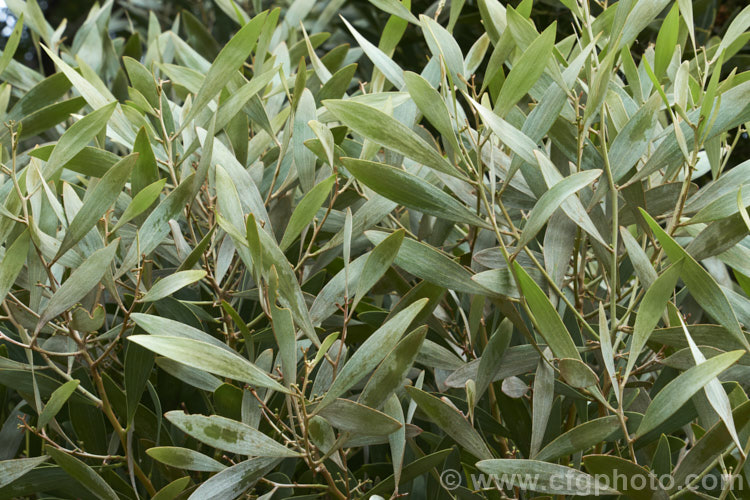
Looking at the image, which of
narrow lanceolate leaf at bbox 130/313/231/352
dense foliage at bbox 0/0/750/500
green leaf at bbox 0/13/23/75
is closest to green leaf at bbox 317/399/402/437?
dense foliage at bbox 0/0/750/500

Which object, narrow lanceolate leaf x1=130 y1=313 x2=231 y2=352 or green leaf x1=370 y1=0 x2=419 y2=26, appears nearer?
narrow lanceolate leaf x1=130 y1=313 x2=231 y2=352

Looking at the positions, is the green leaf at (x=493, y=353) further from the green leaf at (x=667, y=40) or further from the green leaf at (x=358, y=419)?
the green leaf at (x=667, y=40)

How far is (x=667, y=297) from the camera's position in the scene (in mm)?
450

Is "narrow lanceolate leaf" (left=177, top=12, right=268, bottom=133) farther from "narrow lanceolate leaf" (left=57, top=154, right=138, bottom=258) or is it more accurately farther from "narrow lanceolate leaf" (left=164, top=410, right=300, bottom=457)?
"narrow lanceolate leaf" (left=164, top=410, right=300, bottom=457)

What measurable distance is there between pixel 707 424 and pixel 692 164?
0.60ft

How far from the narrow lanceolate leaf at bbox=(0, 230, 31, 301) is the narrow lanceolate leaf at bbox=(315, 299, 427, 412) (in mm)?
237

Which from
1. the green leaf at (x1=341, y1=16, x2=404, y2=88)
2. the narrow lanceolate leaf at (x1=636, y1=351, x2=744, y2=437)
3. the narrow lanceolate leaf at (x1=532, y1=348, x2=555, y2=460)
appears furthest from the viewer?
the green leaf at (x1=341, y1=16, x2=404, y2=88)

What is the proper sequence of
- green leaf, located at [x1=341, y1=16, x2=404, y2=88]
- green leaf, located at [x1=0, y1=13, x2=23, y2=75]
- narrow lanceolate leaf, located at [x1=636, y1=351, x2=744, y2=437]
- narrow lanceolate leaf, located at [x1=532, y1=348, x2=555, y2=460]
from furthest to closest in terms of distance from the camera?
1. green leaf, located at [x1=0, y1=13, x2=23, y2=75]
2. green leaf, located at [x1=341, y1=16, x2=404, y2=88]
3. narrow lanceolate leaf, located at [x1=532, y1=348, x2=555, y2=460]
4. narrow lanceolate leaf, located at [x1=636, y1=351, x2=744, y2=437]

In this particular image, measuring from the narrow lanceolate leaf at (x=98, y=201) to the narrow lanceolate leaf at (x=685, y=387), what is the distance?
39cm

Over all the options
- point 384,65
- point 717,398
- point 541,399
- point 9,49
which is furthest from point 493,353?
point 9,49

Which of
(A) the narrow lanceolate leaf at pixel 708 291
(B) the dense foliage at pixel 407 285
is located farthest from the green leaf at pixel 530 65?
(A) the narrow lanceolate leaf at pixel 708 291

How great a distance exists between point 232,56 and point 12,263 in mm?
231

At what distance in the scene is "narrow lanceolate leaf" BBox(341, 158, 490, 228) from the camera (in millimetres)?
485

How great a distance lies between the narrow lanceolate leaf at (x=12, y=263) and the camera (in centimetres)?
49
